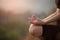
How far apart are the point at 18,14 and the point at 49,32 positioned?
1.63 feet

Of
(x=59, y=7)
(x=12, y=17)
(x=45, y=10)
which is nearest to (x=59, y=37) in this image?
(x=59, y=7)

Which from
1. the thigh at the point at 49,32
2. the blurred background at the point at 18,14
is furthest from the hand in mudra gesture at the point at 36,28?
the blurred background at the point at 18,14

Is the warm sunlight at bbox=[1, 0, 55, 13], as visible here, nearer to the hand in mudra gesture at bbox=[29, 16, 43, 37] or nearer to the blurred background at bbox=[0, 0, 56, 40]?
the blurred background at bbox=[0, 0, 56, 40]

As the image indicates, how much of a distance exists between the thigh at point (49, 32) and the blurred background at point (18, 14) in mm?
380

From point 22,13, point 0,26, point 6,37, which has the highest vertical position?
point 22,13

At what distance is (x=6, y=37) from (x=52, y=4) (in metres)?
0.53

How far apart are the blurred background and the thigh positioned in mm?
380

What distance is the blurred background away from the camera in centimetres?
137

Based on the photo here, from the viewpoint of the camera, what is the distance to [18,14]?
139 cm

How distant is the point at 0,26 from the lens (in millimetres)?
1419

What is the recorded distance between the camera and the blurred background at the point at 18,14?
1.37 m

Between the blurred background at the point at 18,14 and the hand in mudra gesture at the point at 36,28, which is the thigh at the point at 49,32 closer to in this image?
the hand in mudra gesture at the point at 36,28

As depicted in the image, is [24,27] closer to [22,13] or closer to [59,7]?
[22,13]

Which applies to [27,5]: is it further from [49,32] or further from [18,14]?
[49,32]
